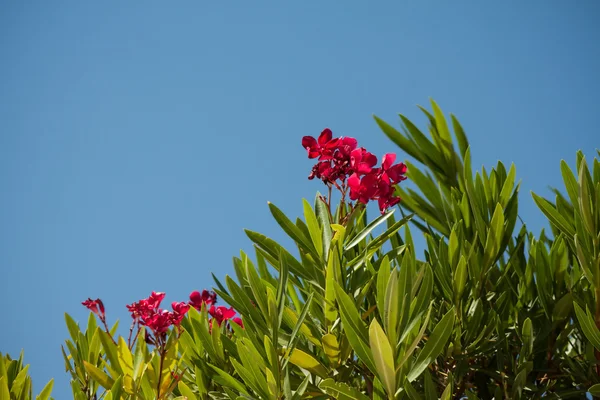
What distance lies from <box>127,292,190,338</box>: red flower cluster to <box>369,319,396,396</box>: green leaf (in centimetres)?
75

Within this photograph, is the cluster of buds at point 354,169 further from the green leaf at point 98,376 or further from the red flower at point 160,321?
the green leaf at point 98,376

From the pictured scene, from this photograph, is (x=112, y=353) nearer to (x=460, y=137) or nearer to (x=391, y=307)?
(x=391, y=307)

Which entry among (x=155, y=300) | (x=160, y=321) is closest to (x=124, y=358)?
(x=160, y=321)

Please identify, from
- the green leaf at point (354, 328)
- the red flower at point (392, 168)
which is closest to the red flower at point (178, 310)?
the red flower at point (392, 168)

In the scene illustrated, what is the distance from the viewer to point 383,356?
1003 millimetres

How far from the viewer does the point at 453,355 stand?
1354mm

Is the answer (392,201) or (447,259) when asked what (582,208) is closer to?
(447,259)

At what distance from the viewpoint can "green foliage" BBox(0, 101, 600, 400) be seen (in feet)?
3.63

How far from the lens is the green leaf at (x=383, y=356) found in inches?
39.0

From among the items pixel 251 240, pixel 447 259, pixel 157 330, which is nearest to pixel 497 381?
pixel 447 259

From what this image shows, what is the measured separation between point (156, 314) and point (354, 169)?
0.64 m

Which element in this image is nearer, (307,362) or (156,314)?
(307,362)

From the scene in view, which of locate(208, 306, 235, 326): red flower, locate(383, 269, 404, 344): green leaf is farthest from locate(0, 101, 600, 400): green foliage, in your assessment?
locate(208, 306, 235, 326): red flower

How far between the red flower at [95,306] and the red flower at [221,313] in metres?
0.37
